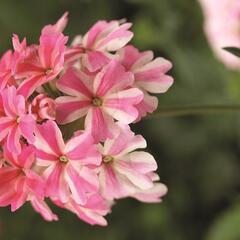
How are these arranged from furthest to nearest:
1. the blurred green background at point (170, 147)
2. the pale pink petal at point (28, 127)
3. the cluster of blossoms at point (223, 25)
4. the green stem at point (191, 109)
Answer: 1. the blurred green background at point (170, 147)
2. the cluster of blossoms at point (223, 25)
3. the green stem at point (191, 109)
4. the pale pink petal at point (28, 127)

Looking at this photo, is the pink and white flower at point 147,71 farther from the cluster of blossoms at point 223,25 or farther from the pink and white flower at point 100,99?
the cluster of blossoms at point 223,25

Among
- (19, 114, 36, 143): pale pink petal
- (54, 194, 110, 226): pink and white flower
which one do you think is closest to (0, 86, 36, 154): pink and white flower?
(19, 114, 36, 143): pale pink petal

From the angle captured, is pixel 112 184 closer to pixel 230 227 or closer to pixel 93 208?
pixel 93 208

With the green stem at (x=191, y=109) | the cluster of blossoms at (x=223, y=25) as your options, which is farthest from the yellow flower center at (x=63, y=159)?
the cluster of blossoms at (x=223, y=25)

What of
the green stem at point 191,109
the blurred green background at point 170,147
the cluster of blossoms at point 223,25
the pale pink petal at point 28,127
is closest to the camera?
the pale pink petal at point 28,127

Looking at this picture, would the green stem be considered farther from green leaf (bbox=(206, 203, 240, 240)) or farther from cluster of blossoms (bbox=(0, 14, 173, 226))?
green leaf (bbox=(206, 203, 240, 240))

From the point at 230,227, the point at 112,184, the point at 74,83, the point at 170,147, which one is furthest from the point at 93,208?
the point at 170,147
